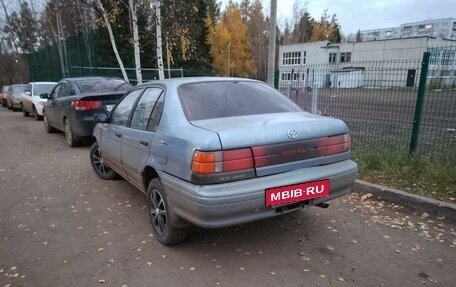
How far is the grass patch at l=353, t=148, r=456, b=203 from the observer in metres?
4.65

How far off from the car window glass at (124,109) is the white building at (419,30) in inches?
3447

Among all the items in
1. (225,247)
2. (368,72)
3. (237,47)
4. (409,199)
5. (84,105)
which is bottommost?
(225,247)

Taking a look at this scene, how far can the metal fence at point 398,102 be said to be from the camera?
5457mm

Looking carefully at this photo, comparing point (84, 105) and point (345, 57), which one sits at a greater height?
point (345, 57)

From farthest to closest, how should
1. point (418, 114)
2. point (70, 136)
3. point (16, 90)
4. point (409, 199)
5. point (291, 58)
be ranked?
point (291, 58), point (16, 90), point (70, 136), point (418, 114), point (409, 199)

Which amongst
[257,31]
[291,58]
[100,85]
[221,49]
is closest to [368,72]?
[100,85]

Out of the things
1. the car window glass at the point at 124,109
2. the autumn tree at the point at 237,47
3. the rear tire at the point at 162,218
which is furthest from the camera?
the autumn tree at the point at 237,47

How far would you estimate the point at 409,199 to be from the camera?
4.43 metres

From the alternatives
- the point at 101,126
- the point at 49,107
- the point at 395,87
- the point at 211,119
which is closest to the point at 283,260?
the point at 211,119

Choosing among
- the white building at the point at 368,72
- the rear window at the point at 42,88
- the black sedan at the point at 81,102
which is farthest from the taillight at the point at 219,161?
the rear window at the point at 42,88

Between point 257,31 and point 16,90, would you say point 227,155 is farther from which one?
point 257,31

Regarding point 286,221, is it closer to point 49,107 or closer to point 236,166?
point 236,166

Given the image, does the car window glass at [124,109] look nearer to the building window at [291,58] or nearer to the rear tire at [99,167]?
the rear tire at [99,167]

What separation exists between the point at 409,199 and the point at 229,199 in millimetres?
2766
